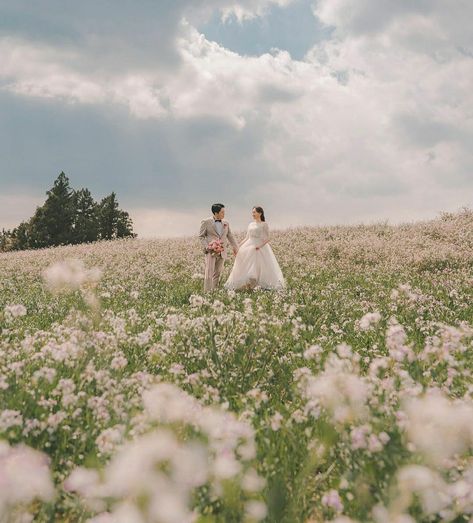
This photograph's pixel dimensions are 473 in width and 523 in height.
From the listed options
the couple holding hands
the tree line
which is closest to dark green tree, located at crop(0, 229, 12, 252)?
the tree line

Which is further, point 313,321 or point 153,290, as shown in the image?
point 153,290

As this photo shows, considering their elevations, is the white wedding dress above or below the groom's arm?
below

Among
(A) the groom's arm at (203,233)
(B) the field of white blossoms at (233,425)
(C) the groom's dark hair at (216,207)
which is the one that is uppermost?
(C) the groom's dark hair at (216,207)

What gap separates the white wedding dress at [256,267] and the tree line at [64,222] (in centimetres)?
5516

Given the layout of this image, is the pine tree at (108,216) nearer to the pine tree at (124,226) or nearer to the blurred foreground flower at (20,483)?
the pine tree at (124,226)

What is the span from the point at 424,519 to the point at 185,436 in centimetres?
190

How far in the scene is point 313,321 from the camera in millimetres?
11766

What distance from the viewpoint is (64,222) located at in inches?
2827

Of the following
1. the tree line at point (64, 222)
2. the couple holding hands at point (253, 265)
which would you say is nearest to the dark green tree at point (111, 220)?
the tree line at point (64, 222)

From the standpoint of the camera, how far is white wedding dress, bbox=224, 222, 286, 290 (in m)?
17.6

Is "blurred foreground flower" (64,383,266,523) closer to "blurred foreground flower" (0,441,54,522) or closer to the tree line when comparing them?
"blurred foreground flower" (0,441,54,522)

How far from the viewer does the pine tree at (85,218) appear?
241 ft

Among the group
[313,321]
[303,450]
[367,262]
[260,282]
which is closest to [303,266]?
[367,262]

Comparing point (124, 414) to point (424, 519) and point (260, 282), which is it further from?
point (260, 282)
